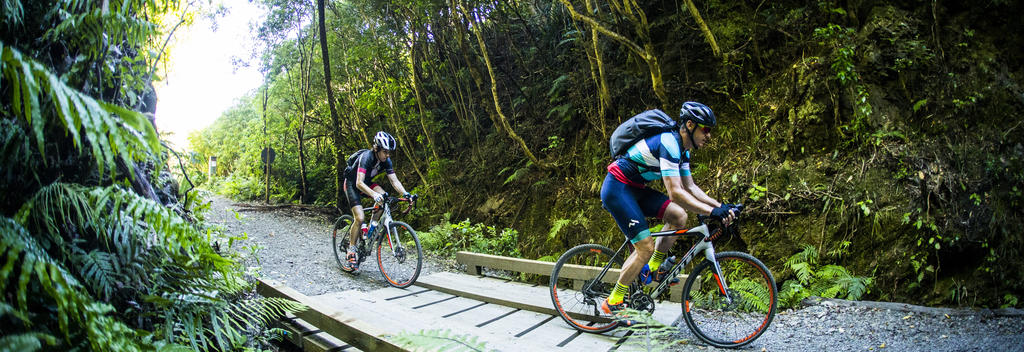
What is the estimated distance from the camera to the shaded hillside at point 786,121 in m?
4.51

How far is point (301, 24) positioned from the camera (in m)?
14.8

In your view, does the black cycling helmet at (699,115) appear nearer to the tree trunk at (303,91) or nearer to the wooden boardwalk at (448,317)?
the wooden boardwalk at (448,317)

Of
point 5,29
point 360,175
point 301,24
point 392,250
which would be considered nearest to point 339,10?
point 301,24

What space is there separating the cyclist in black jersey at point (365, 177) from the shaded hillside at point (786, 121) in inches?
111

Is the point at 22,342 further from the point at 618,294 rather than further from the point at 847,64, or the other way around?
the point at 847,64

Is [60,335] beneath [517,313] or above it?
above

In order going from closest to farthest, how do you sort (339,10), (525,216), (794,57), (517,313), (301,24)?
(517,313)
(794,57)
(525,216)
(339,10)
(301,24)

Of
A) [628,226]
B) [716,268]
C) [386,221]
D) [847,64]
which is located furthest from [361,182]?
[847,64]

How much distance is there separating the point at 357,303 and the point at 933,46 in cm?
720

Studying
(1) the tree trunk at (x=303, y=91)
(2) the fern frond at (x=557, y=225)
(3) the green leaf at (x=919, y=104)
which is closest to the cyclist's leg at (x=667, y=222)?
(2) the fern frond at (x=557, y=225)

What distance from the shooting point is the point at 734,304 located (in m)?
3.63

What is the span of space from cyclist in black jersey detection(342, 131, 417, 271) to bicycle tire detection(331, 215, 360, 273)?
22 cm

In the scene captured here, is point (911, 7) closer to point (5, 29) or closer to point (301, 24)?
point (5, 29)

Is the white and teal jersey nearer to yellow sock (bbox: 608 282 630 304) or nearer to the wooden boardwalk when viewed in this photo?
yellow sock (bbox: 608 282 630 304)
